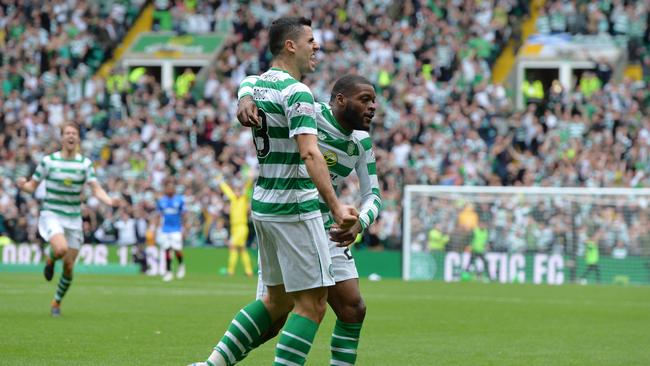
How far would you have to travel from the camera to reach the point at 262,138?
7.85 meters

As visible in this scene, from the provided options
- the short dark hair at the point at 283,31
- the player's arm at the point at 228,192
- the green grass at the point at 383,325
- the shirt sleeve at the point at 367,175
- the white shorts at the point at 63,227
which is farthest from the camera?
the player's arm at the point at 228,192

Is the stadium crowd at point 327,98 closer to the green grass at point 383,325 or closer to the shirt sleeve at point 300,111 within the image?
the green grass at point 383,325

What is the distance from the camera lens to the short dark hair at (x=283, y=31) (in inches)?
314

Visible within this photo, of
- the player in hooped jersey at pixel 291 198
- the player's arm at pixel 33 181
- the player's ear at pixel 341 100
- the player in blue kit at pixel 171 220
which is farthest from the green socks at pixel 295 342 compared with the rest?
the player in blue kit at pixel 171 220

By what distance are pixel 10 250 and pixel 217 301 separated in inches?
579

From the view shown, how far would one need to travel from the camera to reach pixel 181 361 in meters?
10.8

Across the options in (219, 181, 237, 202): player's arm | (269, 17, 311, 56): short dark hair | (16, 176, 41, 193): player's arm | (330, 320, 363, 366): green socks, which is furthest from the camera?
(219, 181, 237, 202): player's arm

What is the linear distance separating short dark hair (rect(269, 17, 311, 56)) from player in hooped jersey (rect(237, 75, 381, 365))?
3.12 ft

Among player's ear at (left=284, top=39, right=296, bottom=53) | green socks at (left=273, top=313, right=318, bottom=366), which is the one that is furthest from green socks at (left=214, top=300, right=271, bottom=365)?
player's ear at (left=284, top=39, right=296, bottom=53)

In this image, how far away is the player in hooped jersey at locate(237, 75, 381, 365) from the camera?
862 centimetres

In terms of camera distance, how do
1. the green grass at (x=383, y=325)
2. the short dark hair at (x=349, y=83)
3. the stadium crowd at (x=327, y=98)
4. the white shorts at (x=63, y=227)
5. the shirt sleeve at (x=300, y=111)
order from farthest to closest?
1. the stadium crowd at (x=327, y=98)
2. the white shorts at (x=63, y=227)
3. the green grass at (x=383, y=325)
4. the short dark hair at (x=349, y=83)
5. the shirt sleeve at (x=300, y=111)

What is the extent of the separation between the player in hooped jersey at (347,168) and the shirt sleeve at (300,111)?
108 cm

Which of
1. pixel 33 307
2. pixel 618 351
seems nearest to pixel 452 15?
pixel 33 307

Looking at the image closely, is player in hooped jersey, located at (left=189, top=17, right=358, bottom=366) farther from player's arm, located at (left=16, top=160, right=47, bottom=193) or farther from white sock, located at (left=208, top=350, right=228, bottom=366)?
player's arm, located at (left=16, top=160, right=47, bottom=193)
